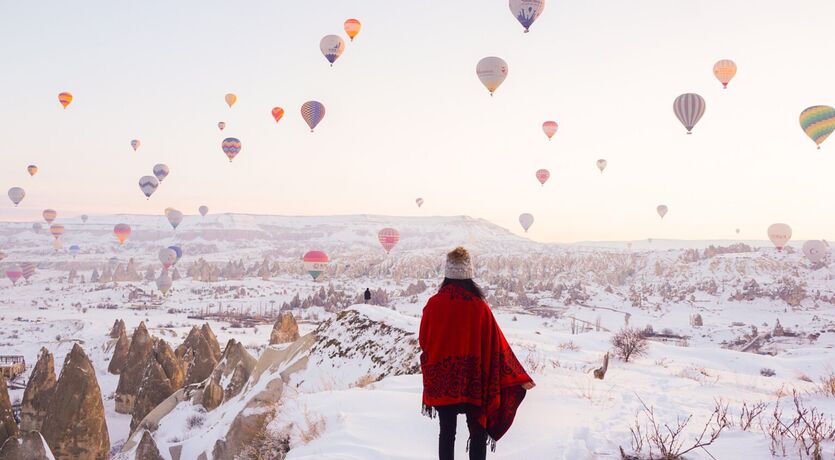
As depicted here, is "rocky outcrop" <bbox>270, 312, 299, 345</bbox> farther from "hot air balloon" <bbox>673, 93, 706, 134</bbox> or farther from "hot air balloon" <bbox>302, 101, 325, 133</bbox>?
"hot air balloon" <bbox>673, 93, 706, 134</bbox>

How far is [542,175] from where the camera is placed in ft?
196

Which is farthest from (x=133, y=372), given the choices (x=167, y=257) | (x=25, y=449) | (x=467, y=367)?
(x=167, y=257)

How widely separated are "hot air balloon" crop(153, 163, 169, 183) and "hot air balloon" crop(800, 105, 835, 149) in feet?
241

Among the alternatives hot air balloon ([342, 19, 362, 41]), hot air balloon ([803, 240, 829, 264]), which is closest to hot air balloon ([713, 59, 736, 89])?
hot air balloon ([342, 19, 362, 41])

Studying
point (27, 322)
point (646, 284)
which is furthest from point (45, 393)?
point (646, 284)

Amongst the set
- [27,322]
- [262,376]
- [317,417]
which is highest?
[317,417]

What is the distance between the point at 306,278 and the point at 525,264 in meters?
62.3

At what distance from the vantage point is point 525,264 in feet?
479

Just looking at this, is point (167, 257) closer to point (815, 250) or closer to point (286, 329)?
point (286, 329)

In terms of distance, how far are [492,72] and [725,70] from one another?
20.2 meters

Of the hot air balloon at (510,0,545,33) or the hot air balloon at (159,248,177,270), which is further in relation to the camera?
the hot air balloon at (159,248,177,270)

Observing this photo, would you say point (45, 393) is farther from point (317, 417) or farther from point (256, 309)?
point (256, 309)

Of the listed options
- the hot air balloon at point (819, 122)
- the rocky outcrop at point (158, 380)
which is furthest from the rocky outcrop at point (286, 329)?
the hot air balloon at point (819, 122)

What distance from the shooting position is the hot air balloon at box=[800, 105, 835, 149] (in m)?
38.2
